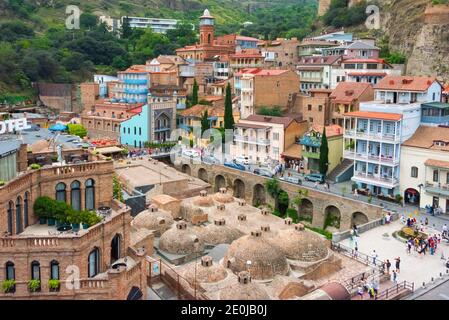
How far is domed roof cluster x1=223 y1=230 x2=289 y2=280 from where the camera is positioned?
30078mm

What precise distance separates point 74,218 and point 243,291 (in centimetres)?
907

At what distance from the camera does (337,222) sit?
1843 inches

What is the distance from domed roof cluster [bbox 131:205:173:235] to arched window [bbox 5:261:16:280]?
15986 millimetres

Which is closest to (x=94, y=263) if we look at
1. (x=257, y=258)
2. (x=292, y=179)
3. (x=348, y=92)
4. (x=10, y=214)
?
(x=10, y=214)

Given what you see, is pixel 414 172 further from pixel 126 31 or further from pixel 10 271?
pixel 126 31

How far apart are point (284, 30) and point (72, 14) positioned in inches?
2182

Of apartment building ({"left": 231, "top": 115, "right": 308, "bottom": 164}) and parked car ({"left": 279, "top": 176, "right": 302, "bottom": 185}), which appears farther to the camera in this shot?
apartment building ({"left": 231, "top": 115, "right": 308, "bottom": 164})

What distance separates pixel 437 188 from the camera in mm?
41969

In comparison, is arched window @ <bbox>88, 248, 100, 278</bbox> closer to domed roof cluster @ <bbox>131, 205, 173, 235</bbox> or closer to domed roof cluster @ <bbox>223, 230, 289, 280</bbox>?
domed roof cluster @ <bbox>223, 230, 289, 280</bbox>

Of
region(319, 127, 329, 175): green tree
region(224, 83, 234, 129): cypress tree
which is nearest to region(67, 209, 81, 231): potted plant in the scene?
region(319, 127, 329, 175): green tree

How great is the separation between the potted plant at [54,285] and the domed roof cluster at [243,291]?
8618 millimetres

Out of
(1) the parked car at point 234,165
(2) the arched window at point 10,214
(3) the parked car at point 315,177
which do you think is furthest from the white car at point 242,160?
(2) the arched window at point 10,214

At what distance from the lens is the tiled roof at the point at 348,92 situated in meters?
57.7

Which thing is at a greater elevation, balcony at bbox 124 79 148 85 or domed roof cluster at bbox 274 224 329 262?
balcony at bbox 124 79 148 85
